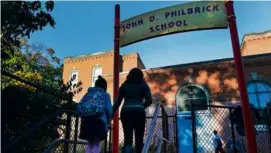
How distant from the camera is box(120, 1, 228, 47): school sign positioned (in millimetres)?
7438

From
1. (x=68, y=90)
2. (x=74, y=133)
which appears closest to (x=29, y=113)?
(x=74, y=133)

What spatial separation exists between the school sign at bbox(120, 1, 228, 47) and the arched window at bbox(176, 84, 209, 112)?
33.3 feet

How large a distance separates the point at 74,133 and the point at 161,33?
386 cm

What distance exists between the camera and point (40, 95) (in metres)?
5.46

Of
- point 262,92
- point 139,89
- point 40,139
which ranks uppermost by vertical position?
point 262,92

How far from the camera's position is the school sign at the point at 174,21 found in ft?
24.4

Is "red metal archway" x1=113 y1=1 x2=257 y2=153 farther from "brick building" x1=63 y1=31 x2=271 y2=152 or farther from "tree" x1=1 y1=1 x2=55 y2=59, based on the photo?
"brick building" x1=63 y1=31 x2=271 y2=152

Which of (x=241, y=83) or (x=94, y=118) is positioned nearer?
(x=94, y=118)

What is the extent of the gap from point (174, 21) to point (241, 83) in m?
2.63

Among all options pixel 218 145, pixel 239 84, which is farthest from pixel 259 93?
pixel 239 84

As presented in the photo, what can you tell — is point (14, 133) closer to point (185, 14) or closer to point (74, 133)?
point (74, 133)

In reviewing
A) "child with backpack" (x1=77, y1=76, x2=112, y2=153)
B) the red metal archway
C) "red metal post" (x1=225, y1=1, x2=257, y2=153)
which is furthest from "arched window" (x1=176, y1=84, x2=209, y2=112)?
"child with backpack" (x1=77, y1=76, x2=112, y2=153)

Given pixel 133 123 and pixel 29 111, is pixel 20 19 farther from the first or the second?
pixel 133 123

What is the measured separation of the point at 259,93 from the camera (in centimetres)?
1659
